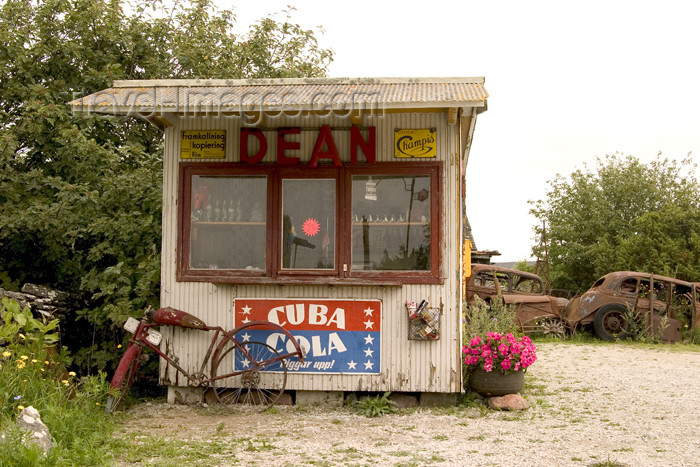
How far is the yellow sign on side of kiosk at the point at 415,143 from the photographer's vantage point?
24.5 ft

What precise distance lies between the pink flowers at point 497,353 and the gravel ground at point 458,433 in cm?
48

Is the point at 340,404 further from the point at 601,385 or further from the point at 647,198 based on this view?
the point at 647,198

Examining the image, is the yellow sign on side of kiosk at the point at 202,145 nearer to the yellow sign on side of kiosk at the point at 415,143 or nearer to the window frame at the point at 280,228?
the window frame at the point at 280,228

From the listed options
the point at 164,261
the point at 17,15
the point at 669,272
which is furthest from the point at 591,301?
the point at 17,15

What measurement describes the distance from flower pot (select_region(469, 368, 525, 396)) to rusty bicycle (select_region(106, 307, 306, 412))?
1.93 meters

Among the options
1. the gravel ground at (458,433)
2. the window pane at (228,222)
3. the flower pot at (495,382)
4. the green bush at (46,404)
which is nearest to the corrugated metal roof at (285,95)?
the window pane at (228,222)

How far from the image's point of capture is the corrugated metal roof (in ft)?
22.4

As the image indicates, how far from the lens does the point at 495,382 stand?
7.55m

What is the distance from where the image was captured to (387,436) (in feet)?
20.7

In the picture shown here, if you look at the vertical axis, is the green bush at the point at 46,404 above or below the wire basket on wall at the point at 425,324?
below

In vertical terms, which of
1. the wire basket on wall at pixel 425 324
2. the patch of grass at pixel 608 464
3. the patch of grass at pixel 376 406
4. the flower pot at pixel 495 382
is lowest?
the patch of grass at pixel 608 464

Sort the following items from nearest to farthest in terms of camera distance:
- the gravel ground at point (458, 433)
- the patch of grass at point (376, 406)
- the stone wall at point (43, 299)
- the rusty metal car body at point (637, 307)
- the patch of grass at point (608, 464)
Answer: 1. the patch of grass at point (608, 464)
2. the gravel ground at point (458, 433)
3. the patch of grass at point (376, 406)
4. the stone wall at point (43, 299)
5. the rusty metal car body at point (637, 307)

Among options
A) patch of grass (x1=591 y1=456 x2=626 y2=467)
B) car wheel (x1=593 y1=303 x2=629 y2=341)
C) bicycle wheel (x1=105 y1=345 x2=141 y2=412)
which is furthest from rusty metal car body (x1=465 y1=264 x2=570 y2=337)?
patch of grass (x1=591 y1=456 x2=626 y2=467)

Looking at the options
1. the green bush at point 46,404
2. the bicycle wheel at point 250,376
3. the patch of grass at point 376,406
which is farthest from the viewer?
the bicycle wheel at point 250,376
